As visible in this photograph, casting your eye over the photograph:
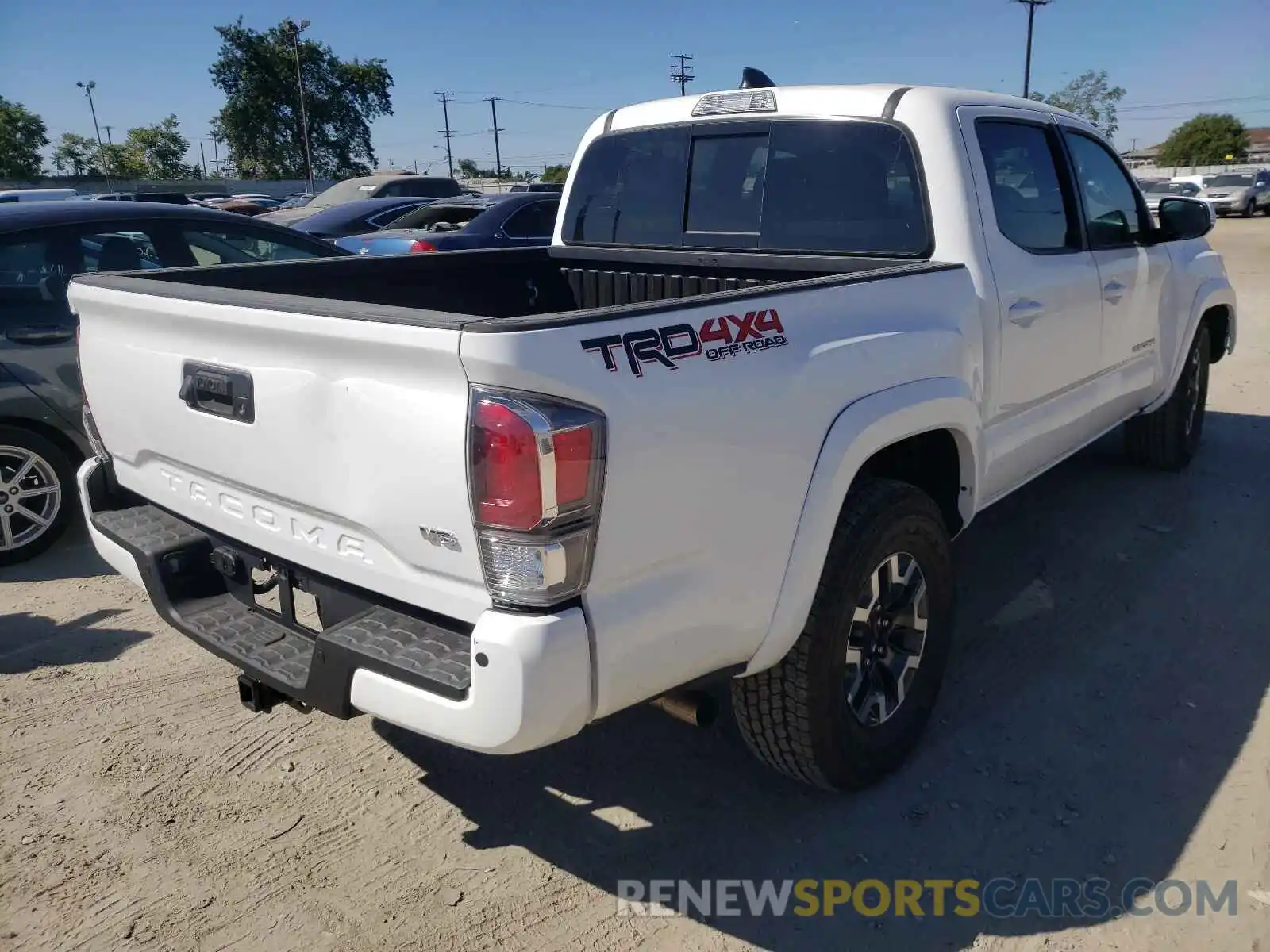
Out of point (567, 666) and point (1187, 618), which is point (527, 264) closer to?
point (567, 666)

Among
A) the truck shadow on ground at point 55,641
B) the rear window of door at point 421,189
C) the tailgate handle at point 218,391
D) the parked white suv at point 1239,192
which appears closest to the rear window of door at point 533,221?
the truck shadow on ground at point 55,641

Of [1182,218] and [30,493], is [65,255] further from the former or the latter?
[1182,218]

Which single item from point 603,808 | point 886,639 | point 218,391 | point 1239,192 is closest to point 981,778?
point 886,639

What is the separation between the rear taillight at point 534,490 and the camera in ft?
6.25

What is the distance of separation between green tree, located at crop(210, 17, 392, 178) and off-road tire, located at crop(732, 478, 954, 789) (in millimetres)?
76867

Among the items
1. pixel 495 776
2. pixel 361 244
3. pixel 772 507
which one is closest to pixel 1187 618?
pixel 772 507

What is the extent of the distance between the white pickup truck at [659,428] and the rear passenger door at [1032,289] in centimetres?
2

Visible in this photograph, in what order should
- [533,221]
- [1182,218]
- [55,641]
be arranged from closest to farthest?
1. [55,641]
2. [1182,218]
3. [533,221]

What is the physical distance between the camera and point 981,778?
304cm

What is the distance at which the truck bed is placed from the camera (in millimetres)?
2859

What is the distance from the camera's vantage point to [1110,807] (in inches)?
114

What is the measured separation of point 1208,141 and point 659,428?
8530 centimetres

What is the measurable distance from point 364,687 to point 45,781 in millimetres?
1668

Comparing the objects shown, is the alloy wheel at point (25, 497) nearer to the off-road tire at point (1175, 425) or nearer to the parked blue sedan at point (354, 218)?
the off-road tire at point (1175, 425)
